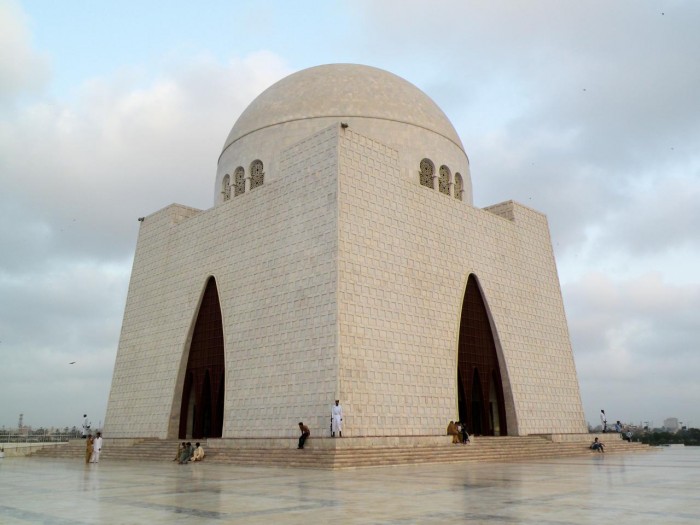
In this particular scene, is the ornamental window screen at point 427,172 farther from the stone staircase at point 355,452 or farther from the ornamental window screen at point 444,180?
the stone staircase at point 355,452

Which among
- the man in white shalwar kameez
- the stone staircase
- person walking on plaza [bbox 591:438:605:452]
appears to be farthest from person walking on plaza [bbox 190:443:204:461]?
person walking on plaza [bbox 591:438:605:452]

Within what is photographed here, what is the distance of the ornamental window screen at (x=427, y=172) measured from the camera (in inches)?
736

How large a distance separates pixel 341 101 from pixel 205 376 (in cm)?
940

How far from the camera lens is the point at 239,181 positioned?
19.4 metres

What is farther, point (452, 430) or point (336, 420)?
point (452, 430)

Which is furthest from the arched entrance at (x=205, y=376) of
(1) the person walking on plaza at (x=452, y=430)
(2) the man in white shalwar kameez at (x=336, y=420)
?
(1) the person walking on plaza at (x=452, y=430)

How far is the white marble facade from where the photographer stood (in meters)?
13.6

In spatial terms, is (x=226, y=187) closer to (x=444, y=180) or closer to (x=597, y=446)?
(x=444, y=180)

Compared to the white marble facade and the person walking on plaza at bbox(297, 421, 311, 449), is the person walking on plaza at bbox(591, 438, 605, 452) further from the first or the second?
the person walking on plaza at bbox(297, 421, 311, 449)

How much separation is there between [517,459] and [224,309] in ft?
28.1

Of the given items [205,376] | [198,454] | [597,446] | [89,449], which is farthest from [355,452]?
[597,446]

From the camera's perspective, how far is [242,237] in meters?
16.9

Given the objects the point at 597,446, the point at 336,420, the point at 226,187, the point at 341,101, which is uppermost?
the point at 341,101

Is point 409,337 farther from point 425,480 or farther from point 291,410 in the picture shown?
point 425,480
